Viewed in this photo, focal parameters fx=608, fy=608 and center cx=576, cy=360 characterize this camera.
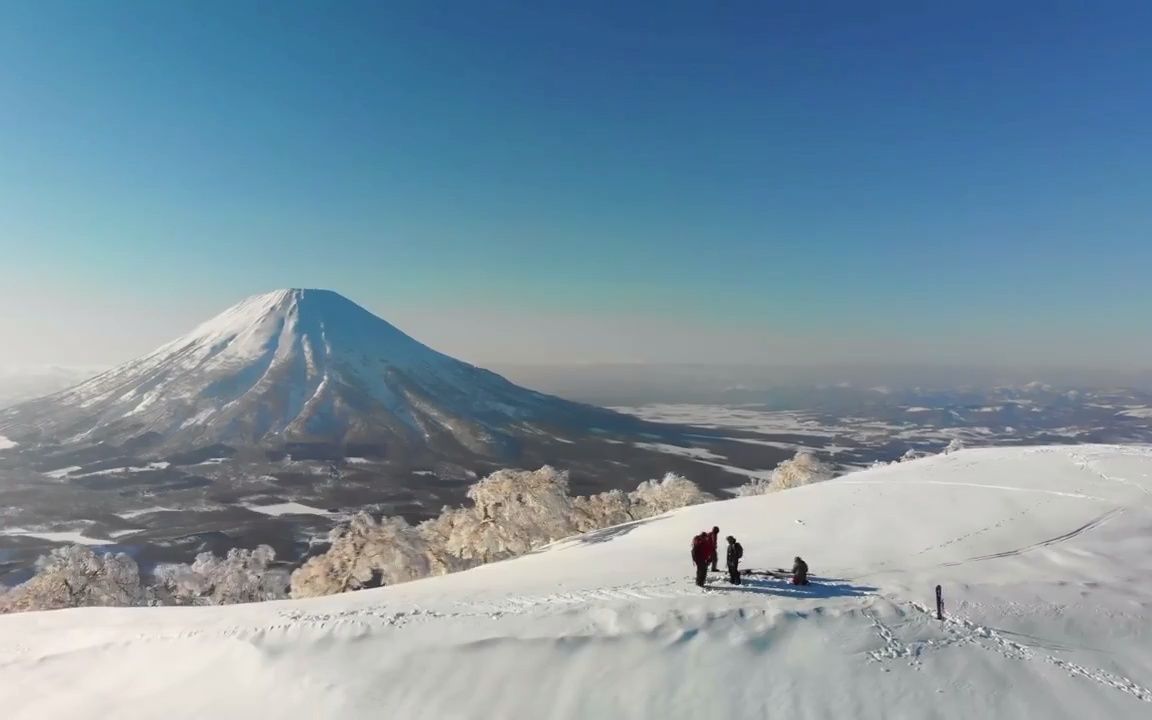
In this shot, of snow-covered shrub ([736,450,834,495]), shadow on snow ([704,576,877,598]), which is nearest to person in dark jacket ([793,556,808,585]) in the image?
shadow on snow ([704,576,877,598])

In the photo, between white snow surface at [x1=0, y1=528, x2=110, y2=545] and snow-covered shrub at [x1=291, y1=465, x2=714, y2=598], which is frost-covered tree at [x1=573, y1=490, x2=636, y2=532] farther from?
white snow surface at [x1=0, y1=528, x2=110, y2=545]

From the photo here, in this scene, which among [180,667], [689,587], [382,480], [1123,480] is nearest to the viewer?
[180,667]

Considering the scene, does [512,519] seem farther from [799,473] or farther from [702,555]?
[799,473]

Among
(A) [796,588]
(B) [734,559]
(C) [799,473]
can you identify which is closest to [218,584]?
(B) [734,559]

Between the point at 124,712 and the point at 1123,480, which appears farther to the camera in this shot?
the point at 1123,480

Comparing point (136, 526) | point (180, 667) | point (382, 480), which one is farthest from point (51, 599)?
point (382, 480)

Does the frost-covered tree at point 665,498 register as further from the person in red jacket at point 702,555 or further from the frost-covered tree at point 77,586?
the frost-covered tree at point 77,586

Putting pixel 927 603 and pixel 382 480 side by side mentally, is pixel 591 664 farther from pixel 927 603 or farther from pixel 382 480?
pixel 382 480
